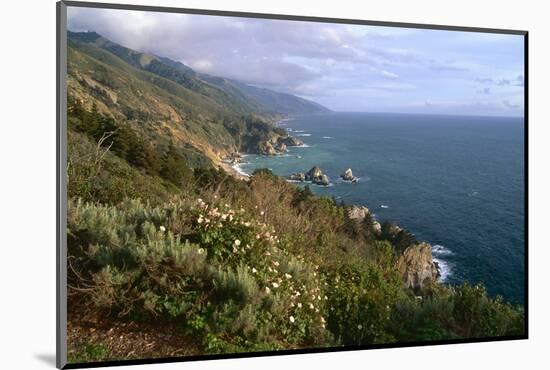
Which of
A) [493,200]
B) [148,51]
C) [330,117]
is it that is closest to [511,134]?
[493,200]

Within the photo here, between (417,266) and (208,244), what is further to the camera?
(417,266)

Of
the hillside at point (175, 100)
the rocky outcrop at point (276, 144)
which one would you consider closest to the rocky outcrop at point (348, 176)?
the rocky outcrop at point (276, 144)

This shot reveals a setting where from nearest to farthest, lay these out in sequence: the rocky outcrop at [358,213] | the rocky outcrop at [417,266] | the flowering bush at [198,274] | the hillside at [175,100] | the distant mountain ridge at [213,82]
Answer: the flowering bush at [198,274] → the hillside at [175,100] → the distant mountain ridge at [213,82] → the rocky outcrop at [358,213] → the rocky outcrop at [417,266]

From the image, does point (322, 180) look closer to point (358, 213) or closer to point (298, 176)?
point (298, 176)

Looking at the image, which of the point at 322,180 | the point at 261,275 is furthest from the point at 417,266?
the point at 261,275

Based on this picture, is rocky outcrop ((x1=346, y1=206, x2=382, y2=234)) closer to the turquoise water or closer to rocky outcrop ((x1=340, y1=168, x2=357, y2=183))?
the turquoise water

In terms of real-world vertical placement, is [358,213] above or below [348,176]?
below

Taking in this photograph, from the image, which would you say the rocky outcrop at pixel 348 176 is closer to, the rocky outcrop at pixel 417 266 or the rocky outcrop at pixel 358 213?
the rocky outcrop at pixel 358 213
